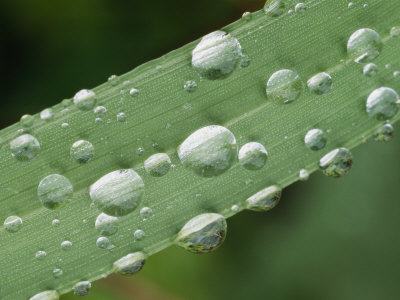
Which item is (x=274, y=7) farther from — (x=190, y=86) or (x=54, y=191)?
(x=54, y=191)

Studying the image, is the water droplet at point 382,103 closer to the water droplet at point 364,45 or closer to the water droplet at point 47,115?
the water droplet at point 364,45

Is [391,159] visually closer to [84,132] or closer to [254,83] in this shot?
[254,83]

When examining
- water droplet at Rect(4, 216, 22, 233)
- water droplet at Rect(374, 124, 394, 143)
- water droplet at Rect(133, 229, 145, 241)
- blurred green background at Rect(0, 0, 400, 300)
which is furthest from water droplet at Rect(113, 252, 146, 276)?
blurred green background at Rect(0, 0, 400, 300)

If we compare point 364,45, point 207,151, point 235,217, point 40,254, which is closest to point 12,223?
point 40,254

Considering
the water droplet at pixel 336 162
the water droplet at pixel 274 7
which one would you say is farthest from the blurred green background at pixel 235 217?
the water droplet at pixel 274 7

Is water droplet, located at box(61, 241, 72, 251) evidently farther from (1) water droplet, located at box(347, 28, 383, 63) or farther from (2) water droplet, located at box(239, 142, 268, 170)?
(1) water droplet, located at box(347, 28, 383, 63)
